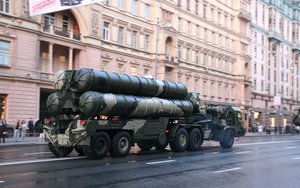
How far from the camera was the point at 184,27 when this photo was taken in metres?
59.2

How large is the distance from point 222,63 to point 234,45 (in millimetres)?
5701

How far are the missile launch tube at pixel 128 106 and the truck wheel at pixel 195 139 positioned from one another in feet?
4.06

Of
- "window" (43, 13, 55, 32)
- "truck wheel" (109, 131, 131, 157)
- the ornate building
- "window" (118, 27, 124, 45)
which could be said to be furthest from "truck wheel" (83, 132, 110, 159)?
the ornate building

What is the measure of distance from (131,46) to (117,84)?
32157mm

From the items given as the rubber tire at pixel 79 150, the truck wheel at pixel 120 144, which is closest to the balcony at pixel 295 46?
the truck wheel at pixel 120 144

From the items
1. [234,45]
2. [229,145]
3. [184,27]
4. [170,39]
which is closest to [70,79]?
[229,145]

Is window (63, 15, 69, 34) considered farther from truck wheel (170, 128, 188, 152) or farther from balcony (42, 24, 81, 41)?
truck wheel (170, 128, 188, 152)

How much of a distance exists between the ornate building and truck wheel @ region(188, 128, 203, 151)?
180 ft

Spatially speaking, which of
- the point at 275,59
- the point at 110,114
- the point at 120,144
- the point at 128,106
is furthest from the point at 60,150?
the point at 275,59

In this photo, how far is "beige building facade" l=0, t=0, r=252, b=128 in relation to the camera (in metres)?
36.0

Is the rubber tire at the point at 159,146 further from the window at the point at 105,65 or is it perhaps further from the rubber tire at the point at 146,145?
the window at the point at 105,65

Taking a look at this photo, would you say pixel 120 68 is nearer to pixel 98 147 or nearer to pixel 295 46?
pixel 98 147

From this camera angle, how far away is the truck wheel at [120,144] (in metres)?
17.7

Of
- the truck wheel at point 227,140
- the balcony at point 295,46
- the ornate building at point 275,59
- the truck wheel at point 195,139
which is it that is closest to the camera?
the truck wheel at point 195,139
